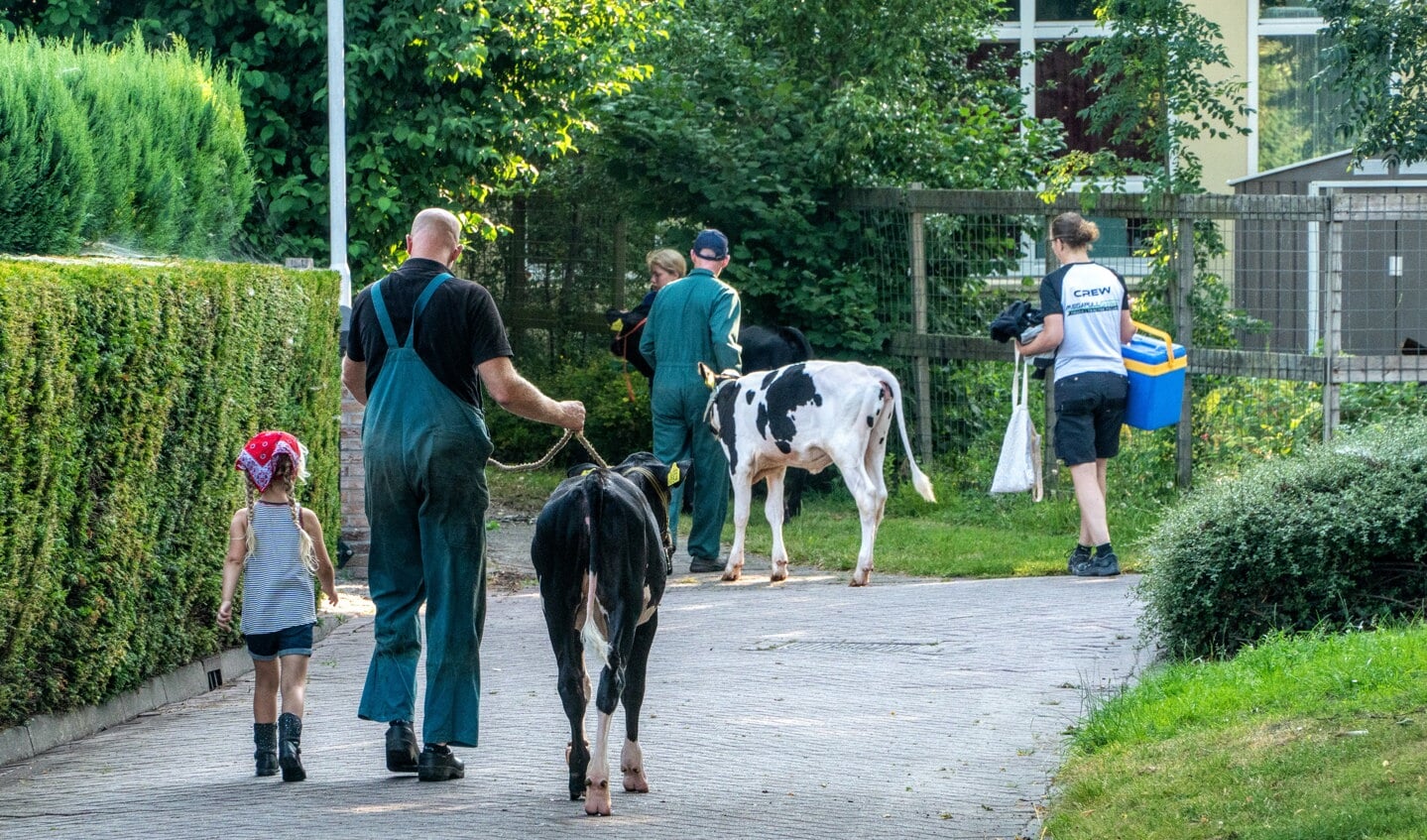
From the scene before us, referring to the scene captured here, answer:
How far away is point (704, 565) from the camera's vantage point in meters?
12.9

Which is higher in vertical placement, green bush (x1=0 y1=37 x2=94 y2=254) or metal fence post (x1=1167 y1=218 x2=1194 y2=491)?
green bush (x1=0 y1=37 x2=94 y2=254)

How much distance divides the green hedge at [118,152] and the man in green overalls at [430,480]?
14.1 feet

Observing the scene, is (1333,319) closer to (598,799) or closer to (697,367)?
(697,367)

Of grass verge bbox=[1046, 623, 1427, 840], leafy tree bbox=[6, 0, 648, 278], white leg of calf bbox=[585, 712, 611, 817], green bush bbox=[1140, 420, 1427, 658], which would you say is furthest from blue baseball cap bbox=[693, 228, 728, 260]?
white leg of calf bbox=[585, 712, 611, 817]

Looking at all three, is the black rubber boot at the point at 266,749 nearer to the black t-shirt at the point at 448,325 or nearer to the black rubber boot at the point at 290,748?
the black rubber boot at the point at 290,748

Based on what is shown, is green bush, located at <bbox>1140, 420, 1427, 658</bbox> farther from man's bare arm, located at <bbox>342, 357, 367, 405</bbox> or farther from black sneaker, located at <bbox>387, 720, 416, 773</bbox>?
man's bare arm, located at <bbox>342, 357, 367, 405</bbox>

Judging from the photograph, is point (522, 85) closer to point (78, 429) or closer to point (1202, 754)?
point (78, 429)

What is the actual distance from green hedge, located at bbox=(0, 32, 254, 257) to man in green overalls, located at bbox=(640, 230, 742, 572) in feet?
10.4

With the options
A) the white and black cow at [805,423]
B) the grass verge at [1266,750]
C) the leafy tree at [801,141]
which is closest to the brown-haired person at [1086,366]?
the white and black cow at [805,423]

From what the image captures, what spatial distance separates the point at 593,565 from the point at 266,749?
5.51 ft

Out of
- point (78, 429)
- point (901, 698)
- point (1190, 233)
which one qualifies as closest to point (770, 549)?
point (1190, 233)

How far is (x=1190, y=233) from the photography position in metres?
14.4

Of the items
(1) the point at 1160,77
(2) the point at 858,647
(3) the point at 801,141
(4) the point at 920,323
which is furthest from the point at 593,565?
(3) the point at 801,141

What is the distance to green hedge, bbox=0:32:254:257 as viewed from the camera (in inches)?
410
